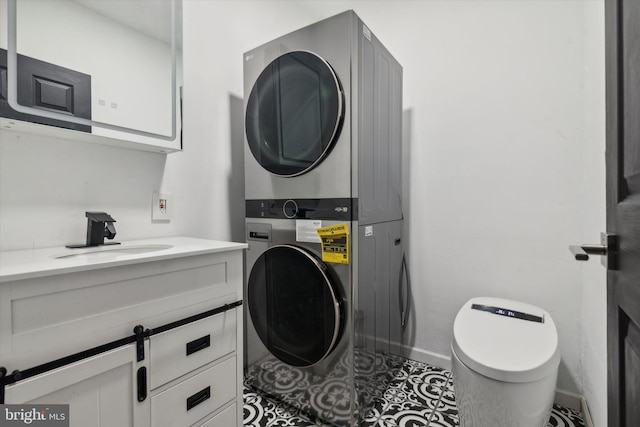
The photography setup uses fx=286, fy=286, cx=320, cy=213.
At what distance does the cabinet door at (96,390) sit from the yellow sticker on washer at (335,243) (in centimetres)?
73

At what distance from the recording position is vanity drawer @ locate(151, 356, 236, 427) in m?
0.91

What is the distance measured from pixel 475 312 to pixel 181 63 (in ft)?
6.14

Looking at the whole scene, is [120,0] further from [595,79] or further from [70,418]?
[595,79]

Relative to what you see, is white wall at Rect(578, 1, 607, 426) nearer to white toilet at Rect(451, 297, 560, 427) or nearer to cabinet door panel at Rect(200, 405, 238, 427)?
white toilet at Rect(451, 297, 560, 427)

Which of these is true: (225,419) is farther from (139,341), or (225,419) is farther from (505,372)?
(505,372)

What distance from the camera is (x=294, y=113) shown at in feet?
4.38

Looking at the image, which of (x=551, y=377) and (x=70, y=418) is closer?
(x=70, y=418)

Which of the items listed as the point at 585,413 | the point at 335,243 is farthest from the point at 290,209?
the point at 585,413

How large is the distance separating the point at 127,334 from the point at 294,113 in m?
1.06

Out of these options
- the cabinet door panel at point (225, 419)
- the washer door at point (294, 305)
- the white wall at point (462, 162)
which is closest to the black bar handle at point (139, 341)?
the cabinet door panel at point (225, 419)

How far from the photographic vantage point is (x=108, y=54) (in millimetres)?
1151

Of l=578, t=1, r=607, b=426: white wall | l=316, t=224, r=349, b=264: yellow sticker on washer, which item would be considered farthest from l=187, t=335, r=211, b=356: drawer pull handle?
l=578, t=1, r=607, b=426: white wall

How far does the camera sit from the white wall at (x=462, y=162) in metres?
1.21

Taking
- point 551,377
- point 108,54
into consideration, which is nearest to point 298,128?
point 108,54
